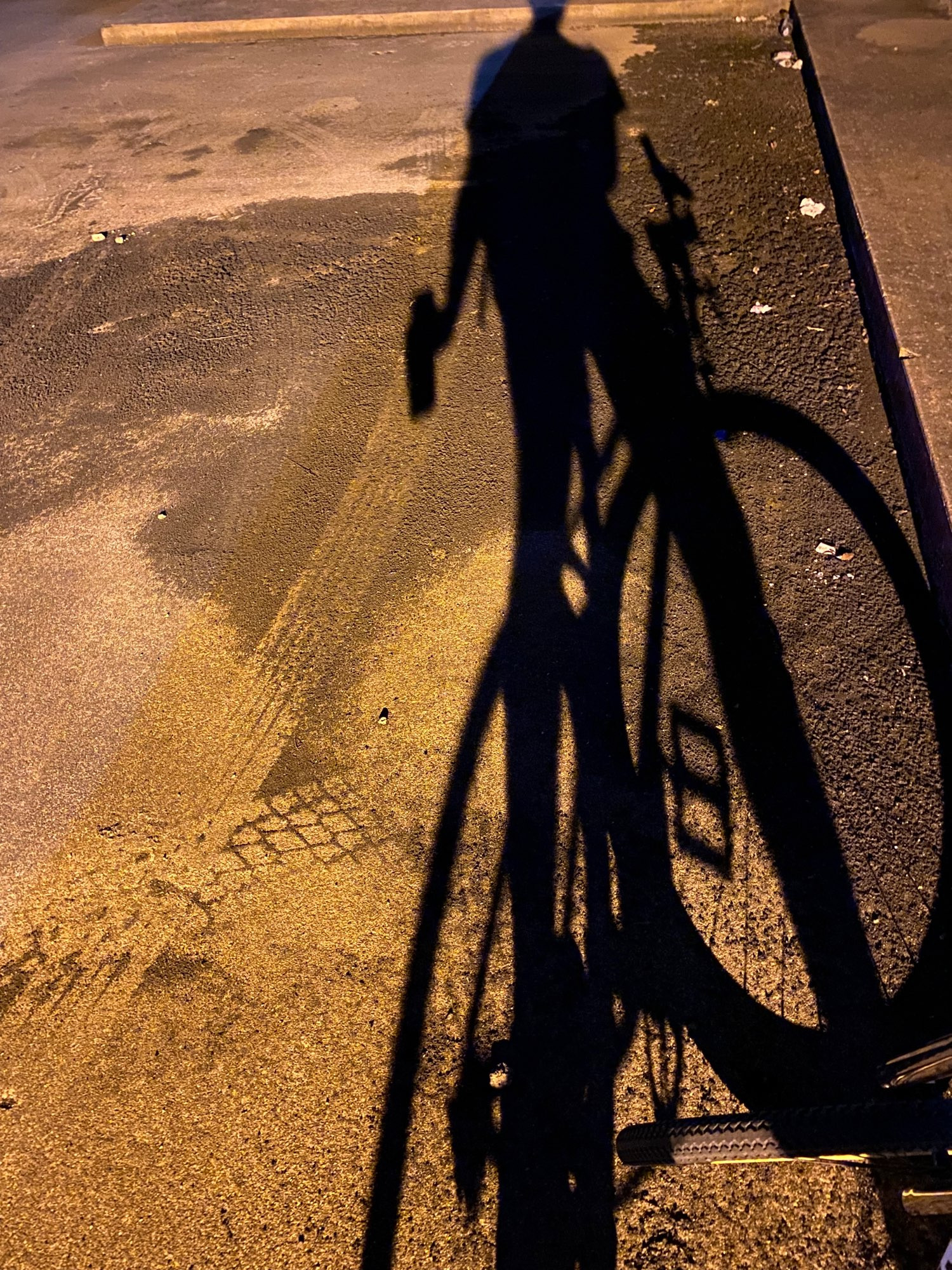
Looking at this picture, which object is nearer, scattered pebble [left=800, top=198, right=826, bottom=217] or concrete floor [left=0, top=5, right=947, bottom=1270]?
concrete floor [left=0, top=5, right=947, bottom=1270]

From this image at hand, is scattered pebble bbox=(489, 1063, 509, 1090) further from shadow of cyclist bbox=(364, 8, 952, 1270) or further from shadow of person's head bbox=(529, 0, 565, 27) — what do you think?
shadow of person's head bbox=(529, 0, 565, 27)

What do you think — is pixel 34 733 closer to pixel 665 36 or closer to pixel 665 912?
pixel 665 912

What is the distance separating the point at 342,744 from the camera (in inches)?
148

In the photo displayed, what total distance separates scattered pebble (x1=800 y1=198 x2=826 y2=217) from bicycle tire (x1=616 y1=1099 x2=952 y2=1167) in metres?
6.20

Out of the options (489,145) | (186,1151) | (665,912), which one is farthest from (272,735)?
(489,145)

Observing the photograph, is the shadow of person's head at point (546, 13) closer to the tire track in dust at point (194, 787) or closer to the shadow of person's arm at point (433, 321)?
the shadow of person's arm at point (433, 321)

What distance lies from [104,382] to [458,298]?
2.59m

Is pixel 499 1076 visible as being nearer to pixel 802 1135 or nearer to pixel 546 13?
pixel 802 1135

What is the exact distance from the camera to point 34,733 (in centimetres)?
398

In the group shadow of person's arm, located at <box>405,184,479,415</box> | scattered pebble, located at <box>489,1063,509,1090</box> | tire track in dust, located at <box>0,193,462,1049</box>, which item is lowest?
scattered pebble, located at <box>489,1063,509,1090</box>

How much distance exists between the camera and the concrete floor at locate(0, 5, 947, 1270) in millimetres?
2779

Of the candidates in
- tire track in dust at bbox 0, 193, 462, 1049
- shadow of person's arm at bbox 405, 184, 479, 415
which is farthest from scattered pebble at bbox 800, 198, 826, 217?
tire track in dust at bbox 0, 193, 462, 1049

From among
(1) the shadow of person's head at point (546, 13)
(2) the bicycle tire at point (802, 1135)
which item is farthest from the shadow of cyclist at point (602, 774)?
(1) the shadow of person's head at point (546, 13)

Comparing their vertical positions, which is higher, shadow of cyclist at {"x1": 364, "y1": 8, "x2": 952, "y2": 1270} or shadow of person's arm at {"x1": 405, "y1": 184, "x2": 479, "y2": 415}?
shadow of person's arm at {"x1": 405, "y1": 184, "x2": 479, "y2": 415}
